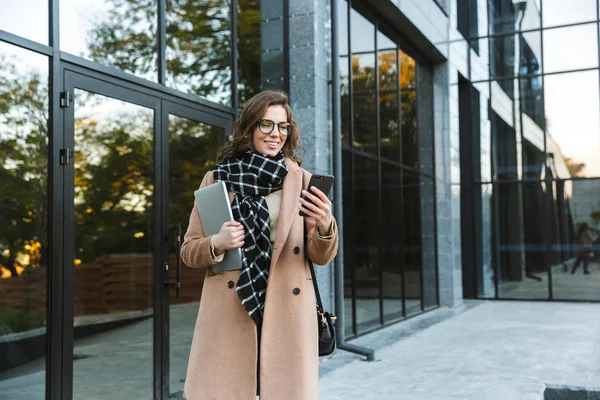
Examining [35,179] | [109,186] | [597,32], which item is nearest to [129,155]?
[109,186]

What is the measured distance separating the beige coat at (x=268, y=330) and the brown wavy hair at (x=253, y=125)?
0.23 m

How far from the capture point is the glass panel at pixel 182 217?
6.11 metres

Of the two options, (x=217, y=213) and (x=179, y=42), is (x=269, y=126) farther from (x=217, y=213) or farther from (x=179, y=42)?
(x=179, y=42)

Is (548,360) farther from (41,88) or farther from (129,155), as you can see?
(41,88)

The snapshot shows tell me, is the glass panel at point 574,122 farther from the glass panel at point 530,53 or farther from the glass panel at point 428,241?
the glass panel at point 428,241

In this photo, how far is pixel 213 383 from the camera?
8.73 ft

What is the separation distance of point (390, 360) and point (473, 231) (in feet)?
27.8

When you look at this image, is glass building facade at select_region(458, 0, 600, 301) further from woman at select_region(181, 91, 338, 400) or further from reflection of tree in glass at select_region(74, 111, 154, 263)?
woman at select_region(181, 91, 338, 400)

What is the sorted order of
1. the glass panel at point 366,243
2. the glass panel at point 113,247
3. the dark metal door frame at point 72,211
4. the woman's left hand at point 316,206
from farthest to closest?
1. the glass panel at point 366,243
2. the glass panel at point 113,247
3. the dark metal door frame at point 72,211
4. the woman's left hand at point 316,206

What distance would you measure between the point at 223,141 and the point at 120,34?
1408 millimetres

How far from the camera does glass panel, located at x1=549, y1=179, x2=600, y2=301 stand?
49.4 feet

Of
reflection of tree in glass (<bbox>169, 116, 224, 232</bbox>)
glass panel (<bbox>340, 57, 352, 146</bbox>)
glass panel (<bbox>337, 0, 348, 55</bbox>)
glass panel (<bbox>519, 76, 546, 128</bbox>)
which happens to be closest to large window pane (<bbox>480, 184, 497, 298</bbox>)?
glass panel (<bbox>519, 76, 546, 128</bbox>)

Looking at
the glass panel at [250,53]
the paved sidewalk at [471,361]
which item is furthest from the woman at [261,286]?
the glass panel at [250,53]

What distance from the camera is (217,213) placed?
2.62 meters
